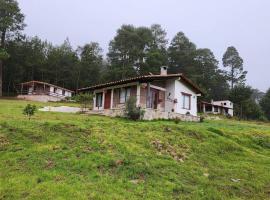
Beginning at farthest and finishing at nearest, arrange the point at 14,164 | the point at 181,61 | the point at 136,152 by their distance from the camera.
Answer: the point at 181,61 < the point at 136,152 < the point at 14,164

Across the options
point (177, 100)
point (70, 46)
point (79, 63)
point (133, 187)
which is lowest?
point (133, 187)

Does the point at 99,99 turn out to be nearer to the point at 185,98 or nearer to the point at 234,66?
the point at 185,98

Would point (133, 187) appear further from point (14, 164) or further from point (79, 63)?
point (79, 63)

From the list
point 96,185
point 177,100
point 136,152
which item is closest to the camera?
point 96,185

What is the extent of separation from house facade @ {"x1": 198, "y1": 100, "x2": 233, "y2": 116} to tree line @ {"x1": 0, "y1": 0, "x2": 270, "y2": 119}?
1.89 meters

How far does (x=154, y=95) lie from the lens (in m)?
28.4

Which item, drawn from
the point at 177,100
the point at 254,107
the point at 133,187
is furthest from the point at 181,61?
the point at 133,187

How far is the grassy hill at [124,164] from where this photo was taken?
866 cm

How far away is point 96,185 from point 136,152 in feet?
9.85

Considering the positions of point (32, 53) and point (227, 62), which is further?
point (227, 62)

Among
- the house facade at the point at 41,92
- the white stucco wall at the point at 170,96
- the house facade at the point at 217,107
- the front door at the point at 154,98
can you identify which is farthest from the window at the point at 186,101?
the house facade at the point at 217,107

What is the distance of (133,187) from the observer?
8898 millimetres

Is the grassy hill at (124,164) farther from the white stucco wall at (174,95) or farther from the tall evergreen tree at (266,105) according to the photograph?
the tall evergreen tree at (266,105)

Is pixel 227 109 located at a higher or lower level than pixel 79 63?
lower
